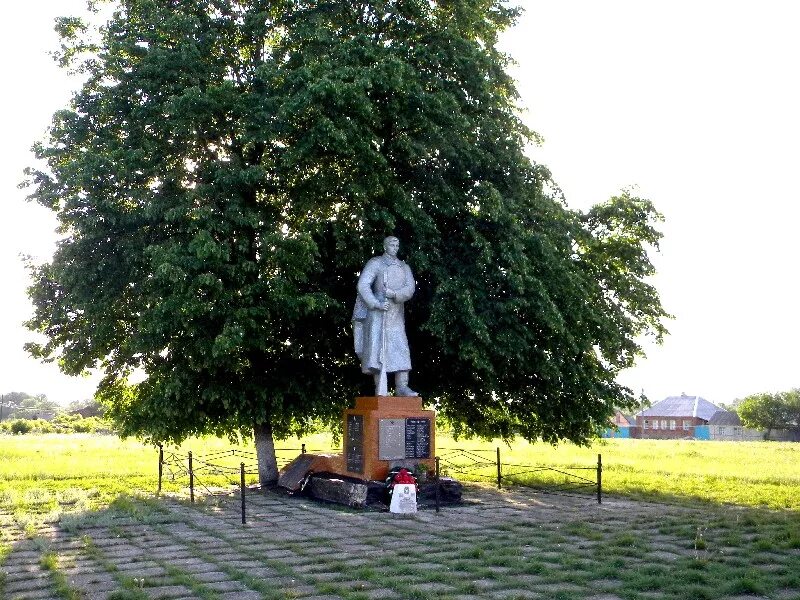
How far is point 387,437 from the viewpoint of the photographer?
15.7 meters

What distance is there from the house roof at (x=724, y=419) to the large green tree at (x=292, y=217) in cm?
7726

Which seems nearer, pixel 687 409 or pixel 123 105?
pixel 123 105

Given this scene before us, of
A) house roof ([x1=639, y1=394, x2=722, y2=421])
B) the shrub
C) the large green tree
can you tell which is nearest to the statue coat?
the large green tree

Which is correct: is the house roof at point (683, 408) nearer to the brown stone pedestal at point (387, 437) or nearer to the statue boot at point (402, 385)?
the statue boot at point (402, 385)

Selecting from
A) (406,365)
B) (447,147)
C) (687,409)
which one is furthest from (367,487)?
(687,409)

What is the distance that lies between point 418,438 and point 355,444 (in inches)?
47.9

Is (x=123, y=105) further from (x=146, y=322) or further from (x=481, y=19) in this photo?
(x=481, y=19)

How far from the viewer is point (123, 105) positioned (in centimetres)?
1742

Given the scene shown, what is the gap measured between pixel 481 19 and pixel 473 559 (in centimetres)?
1321

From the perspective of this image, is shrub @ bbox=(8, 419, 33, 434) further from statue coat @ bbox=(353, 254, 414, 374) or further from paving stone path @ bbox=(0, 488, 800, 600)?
paving stone path @ bbox=(0, 488, 800, 600)

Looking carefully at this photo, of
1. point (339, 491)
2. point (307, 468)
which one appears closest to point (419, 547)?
point (339, 491)

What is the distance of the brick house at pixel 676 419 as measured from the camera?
9025 centimetres

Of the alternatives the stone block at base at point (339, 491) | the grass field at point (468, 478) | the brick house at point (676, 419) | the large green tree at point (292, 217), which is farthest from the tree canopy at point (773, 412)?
the stone block at base at point (339, 491)

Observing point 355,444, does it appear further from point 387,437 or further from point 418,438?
point 418,438
